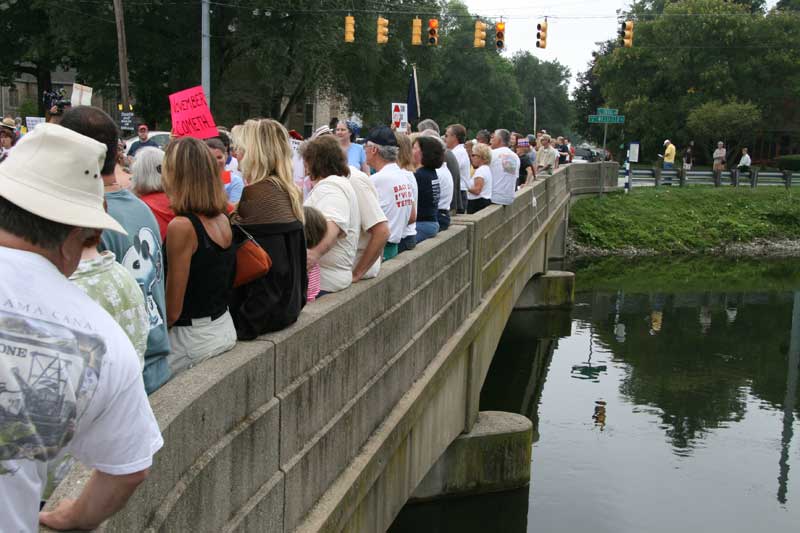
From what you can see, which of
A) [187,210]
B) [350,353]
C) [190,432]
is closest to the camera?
[190,432]

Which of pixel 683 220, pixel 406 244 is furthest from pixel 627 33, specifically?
pixel 406 244

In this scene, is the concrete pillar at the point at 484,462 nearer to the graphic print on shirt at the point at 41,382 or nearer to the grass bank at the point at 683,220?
the graphic print on shirt at the point at 41,382

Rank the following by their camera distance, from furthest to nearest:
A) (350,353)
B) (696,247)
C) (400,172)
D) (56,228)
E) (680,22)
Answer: (680,22) → (696,247) → (400,172) → (350,353) → (56,228)

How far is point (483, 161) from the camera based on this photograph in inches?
524

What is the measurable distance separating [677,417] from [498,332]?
4277mm

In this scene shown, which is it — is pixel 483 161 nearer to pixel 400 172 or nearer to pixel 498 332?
pixel 498 332

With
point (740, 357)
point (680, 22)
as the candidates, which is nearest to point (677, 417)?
point (740, 357)

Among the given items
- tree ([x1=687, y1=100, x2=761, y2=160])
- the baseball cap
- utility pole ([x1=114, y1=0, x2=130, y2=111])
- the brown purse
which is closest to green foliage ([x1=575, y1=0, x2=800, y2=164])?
tree ([x1=687, y1=100, x2=761, y2=160])

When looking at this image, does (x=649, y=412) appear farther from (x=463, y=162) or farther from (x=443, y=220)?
(x=443, y=220)

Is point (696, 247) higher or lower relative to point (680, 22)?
lower

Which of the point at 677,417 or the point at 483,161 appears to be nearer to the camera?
the point at 483,161

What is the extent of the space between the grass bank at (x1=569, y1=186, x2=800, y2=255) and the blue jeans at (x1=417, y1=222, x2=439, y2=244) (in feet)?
92.3

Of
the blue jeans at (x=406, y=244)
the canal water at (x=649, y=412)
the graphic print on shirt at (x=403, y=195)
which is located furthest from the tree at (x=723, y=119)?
the graphic print on shirt at (x=403, y=195)

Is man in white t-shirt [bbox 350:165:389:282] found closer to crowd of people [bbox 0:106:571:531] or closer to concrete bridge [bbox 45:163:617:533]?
crowd of people [bbox 0:106:571:531]
